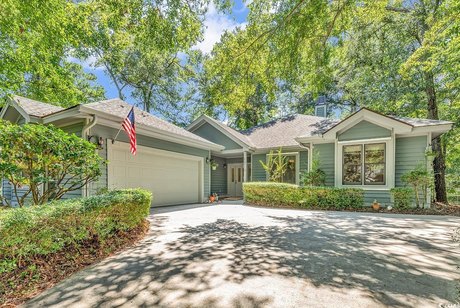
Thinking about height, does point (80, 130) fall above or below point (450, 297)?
above

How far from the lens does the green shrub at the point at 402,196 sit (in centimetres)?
823

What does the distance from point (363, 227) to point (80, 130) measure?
823 cm

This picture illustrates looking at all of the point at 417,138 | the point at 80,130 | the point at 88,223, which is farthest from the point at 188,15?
the point at 417,138

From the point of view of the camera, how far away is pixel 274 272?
123 inches

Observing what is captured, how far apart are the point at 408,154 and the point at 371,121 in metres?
1.83

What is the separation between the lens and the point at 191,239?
190 inches

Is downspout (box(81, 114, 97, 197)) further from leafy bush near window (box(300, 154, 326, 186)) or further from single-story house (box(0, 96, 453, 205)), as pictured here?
leafy bush near window (box(300, 154, 326, 186))

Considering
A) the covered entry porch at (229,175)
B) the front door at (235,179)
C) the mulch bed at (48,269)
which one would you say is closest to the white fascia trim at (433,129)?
the covered entry porch at (229,175)

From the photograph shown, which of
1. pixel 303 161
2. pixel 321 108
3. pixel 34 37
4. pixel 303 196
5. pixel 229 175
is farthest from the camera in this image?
pixel 321 108

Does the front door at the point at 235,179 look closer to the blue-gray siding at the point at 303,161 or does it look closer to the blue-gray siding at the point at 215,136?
the blue-gray siding at the point at 215,136

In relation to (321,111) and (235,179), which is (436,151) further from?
(235,179)

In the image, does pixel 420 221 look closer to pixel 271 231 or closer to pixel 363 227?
pixel 363 227

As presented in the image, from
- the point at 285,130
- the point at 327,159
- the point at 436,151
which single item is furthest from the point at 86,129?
the point at 436,151

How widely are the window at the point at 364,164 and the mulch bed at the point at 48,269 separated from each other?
9.02m
